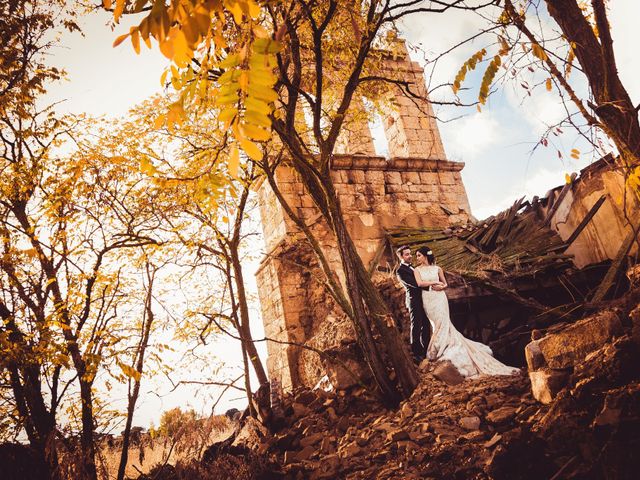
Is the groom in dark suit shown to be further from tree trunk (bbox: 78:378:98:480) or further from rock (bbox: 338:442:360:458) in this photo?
tree trunk (bbox: 78:378:98:480)

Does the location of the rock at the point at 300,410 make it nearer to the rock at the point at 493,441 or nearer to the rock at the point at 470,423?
the rock at the point at 470,423

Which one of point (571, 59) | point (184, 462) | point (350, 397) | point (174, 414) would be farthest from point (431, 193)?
point (174, 414)

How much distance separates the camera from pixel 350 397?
534 cm

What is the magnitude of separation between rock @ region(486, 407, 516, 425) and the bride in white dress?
1533mm

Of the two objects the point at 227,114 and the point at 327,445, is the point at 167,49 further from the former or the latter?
the point at 327,445

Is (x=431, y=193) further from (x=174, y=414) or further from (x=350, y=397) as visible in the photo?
(x=174, y=414)

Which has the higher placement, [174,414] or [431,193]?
[431,193]

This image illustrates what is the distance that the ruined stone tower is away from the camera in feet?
27.3

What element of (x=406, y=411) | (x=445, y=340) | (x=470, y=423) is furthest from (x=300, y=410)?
(x=470, y=423)

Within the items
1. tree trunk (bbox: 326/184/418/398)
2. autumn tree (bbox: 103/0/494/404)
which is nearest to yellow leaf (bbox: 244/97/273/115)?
autumn tree (bbox: 103/0/494/404)

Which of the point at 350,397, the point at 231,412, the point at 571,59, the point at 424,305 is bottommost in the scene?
the point at 231,412

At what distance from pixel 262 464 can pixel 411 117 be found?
9077 mm

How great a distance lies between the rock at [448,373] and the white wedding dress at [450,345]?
0.40 feet

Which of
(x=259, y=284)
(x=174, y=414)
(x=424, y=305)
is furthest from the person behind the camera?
(x=174, y=414)
